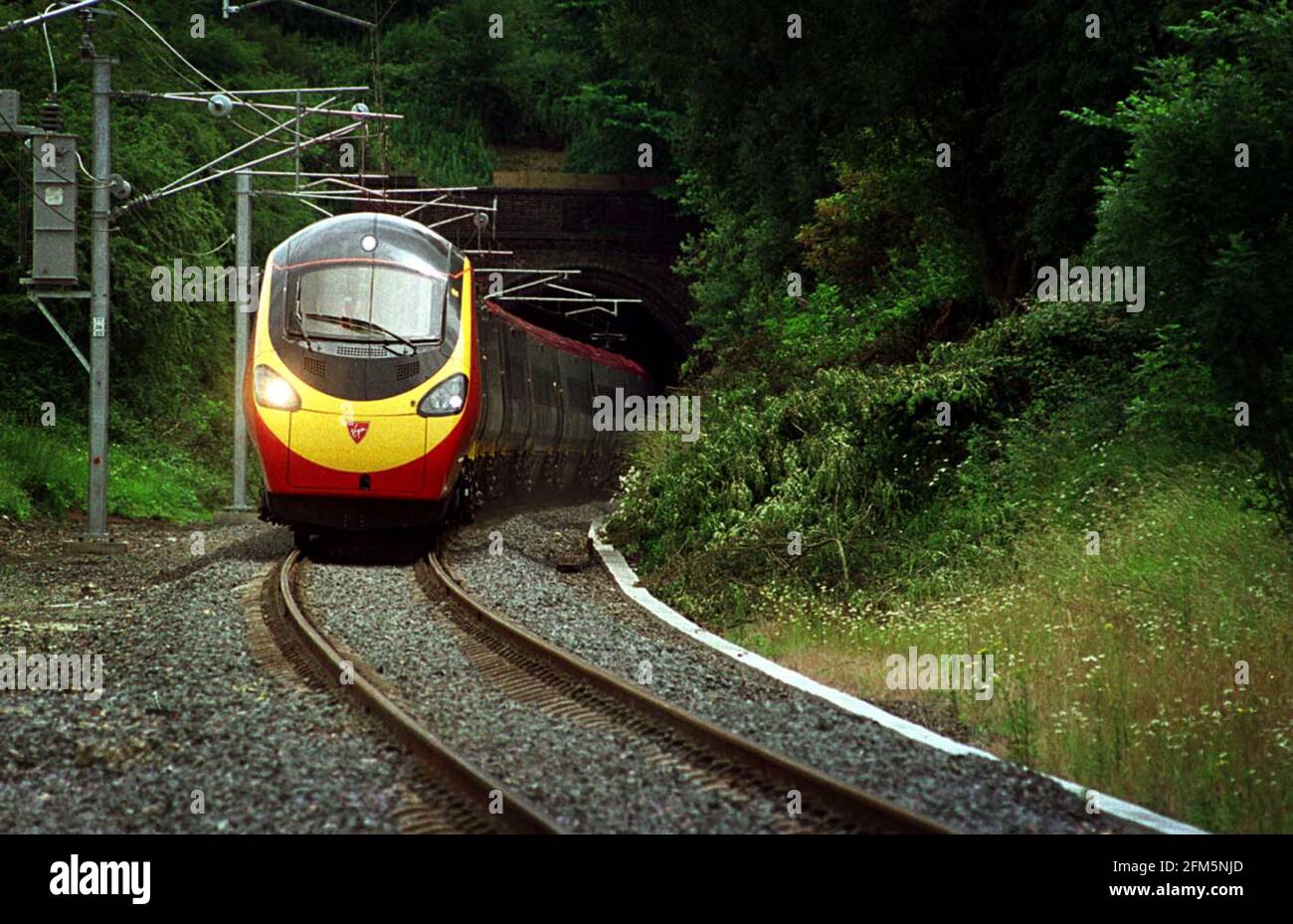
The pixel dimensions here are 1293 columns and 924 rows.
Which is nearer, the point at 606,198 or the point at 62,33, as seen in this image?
the point at 62,33

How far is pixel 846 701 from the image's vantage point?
31.6ft

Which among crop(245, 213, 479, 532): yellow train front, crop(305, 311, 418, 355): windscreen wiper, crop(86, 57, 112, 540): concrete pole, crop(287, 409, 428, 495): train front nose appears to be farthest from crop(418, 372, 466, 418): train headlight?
crop(86, 57, 112, 540): concrete pole

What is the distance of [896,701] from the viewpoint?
10.2 m

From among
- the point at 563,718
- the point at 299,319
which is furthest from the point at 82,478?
the point at 563,718

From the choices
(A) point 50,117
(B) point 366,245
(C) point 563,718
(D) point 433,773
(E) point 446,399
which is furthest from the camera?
(A) point 50,117

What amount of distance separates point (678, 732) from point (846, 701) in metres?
1.57

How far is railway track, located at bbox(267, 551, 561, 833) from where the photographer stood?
21.7 ft

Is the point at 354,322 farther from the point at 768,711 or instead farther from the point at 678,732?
the point at 678,732

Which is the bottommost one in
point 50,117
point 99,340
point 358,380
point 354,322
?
point 358,380

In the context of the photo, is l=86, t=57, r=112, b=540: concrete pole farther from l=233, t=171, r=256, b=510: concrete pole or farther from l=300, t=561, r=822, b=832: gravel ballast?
l=300, t=561, r=822, b=832: gravel ballast

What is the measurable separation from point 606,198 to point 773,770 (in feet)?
126

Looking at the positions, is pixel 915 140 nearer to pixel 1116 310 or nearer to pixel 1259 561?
pixel 1116 310
